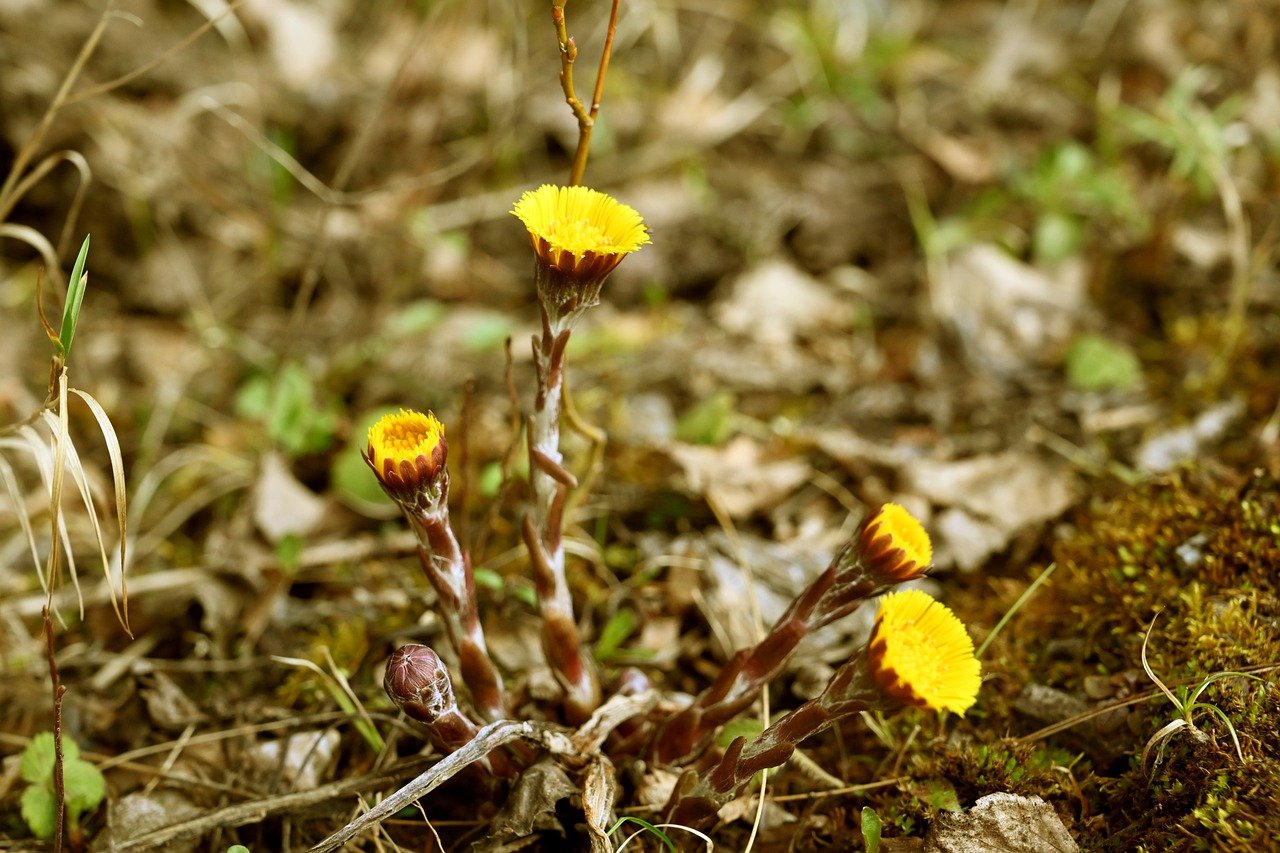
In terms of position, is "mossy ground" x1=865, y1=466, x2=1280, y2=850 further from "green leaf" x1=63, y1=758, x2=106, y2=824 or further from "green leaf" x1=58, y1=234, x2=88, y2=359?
"green leaf" x1=58, y1=234, x2=88, y2=359

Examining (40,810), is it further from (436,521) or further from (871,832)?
(871,832)

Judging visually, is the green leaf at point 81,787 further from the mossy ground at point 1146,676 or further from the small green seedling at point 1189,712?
the small green seedling at point 1189,712

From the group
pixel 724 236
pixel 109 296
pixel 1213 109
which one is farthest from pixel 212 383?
pixel 1213 109

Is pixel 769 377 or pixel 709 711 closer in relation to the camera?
pixel 709 711

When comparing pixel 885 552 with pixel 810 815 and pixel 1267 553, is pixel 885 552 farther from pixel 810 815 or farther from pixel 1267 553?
pixel 1267 553

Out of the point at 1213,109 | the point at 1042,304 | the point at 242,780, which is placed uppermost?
the point at 1213,109

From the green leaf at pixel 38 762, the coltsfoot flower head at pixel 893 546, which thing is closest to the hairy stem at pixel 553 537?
the coltsfoot flower head at pixel 893 546
